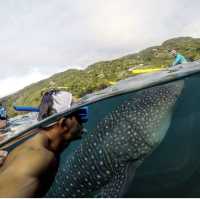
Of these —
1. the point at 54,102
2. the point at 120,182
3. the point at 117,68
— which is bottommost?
the point at 117,68

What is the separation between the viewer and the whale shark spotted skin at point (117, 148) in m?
2.13

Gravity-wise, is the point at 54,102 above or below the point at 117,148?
above

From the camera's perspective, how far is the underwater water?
2.11 m

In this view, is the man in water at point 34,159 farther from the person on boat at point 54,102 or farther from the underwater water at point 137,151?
the person on boat at point 54,102

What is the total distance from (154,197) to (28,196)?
65 cm

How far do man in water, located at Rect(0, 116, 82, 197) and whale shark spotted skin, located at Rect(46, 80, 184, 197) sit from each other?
3.8 inches

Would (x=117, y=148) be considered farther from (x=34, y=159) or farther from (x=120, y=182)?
(x=34, y=159)

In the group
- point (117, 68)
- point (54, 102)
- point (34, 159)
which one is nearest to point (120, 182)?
point (34, 159)

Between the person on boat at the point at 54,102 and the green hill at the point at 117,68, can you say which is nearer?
the person on boat at the point at 54,102

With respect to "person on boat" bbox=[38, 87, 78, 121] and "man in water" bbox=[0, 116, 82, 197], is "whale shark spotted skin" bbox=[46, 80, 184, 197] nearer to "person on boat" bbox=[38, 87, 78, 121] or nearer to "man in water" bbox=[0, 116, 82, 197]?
"man in water" bbox=[0, 116, 82, 197]

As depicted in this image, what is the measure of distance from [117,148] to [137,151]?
0.38 ft

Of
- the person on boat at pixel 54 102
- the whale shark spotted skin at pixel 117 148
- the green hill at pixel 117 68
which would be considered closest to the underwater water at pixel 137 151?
the whale shark spotted skin at pixel 117 148

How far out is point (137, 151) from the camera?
2.21 metres

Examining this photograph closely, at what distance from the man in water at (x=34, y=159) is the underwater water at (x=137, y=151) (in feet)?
0.26
